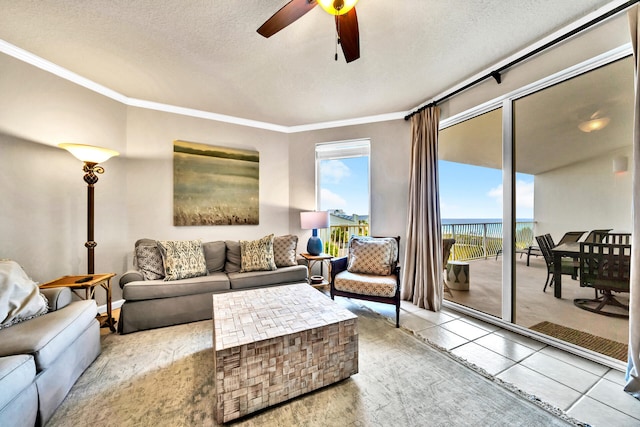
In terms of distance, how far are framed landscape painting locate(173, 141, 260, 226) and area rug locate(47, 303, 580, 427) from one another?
1861mm

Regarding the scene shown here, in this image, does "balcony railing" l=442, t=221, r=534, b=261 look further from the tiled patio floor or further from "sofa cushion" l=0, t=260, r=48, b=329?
"sofa cushion" l=0, t=260, r=48, b=329

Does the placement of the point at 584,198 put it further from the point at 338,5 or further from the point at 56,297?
the point at 56,297

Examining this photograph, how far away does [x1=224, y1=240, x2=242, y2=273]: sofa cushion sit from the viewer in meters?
3.15

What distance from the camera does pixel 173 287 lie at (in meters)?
2.49

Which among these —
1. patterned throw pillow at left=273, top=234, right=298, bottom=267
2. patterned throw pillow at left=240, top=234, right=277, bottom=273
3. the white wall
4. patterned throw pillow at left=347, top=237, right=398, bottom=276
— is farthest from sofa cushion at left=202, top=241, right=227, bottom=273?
the white wall

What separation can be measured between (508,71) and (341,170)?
2.41 metres

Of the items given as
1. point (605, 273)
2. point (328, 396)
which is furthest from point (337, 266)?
point (605, 273)

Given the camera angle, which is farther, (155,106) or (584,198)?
(155,106)

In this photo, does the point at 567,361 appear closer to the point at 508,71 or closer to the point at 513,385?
the point at 513,385

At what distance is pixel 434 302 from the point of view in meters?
2.88

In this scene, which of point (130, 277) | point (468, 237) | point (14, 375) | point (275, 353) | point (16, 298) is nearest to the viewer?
point (14, 375)

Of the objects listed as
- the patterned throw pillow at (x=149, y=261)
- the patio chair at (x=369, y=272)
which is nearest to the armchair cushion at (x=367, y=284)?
the patio chair at (x=369, y=272)

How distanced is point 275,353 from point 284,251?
1984mm

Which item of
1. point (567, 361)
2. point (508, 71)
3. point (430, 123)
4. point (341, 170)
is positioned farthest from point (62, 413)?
point (508, 71)
